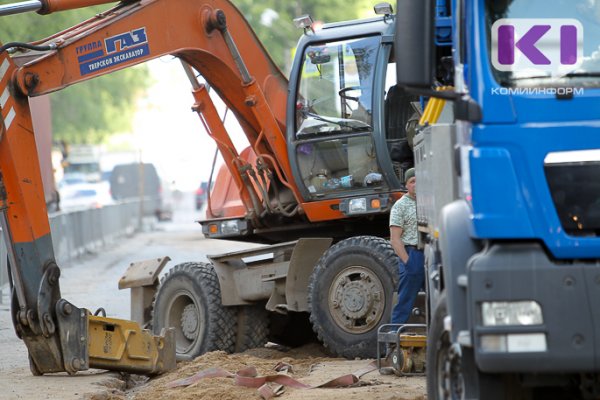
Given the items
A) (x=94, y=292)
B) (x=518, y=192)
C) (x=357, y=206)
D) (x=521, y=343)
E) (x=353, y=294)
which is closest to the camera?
(x=521, y=343)

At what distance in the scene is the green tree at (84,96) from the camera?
3400 centimetres

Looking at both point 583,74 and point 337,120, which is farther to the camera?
point 337,120

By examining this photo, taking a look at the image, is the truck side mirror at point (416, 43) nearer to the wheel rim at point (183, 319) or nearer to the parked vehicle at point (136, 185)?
the wheel rim at point (183, 319)

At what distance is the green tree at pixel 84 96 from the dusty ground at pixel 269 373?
2071 cm

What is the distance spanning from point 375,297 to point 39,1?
4214mm

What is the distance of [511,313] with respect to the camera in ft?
22.4

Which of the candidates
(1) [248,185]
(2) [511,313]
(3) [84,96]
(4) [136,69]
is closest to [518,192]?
(2) [511,313]

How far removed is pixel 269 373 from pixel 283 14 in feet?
122

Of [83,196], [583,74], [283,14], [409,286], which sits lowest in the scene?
[409,286]

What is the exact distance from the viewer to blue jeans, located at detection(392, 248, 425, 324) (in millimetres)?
12047

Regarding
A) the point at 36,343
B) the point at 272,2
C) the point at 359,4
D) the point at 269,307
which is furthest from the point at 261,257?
the point at 272,2

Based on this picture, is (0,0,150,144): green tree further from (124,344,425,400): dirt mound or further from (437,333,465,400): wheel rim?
(437,333,465,400): wheel rim

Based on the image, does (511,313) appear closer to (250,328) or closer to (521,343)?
(521,343)

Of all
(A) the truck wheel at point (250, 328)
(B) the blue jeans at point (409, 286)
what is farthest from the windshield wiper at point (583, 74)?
(A) the truck wheel at point (250, 328)
